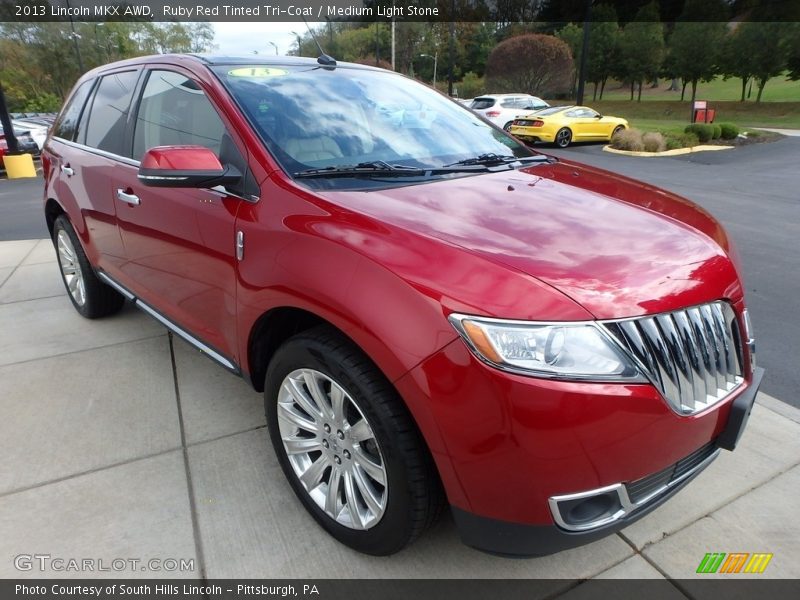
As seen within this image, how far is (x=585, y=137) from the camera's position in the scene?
18250mm

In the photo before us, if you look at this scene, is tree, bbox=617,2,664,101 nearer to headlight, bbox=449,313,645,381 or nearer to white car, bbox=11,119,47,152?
white car, bbox=11,119,47,152

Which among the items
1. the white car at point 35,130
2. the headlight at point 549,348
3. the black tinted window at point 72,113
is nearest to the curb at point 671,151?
the black tinted window at point 72,113

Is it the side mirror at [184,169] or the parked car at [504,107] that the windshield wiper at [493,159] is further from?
the parked car at [504,107]

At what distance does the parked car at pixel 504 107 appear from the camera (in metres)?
19.2

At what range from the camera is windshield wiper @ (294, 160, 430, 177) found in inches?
88.0

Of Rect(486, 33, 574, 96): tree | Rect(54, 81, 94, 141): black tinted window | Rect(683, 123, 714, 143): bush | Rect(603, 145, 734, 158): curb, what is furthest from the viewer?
Rect(486, 33, 574, 96): tree

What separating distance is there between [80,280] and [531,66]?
39.0m

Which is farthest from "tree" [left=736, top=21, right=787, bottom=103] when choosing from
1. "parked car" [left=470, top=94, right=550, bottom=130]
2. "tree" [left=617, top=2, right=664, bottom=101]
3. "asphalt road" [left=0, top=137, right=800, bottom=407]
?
"parked car" [left=470, top=94, right=550, bottom=130]

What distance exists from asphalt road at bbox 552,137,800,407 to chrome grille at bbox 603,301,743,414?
1.71 meters

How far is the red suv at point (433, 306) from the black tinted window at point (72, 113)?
54.9 inches


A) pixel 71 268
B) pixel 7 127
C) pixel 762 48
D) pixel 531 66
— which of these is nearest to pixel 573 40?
pixel 531 66

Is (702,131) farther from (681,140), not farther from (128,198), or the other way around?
(128,198)

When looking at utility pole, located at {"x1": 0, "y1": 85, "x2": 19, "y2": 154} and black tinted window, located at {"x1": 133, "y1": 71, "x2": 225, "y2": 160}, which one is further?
utility pole, located at {"x1": 0, "y1": 85, "x2": 19, "y2": 154}

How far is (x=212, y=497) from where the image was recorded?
241 centimetres
